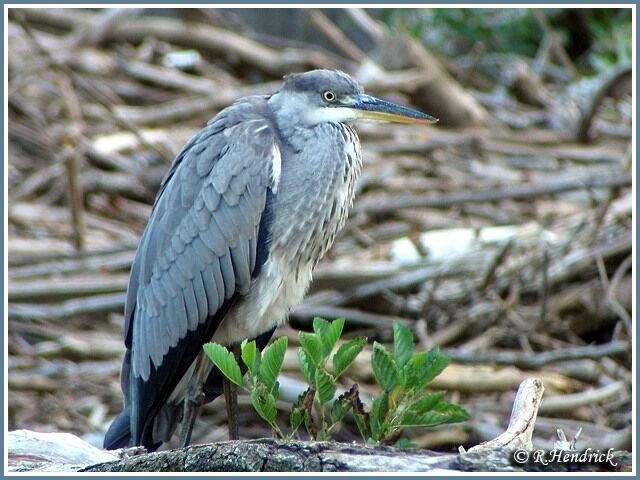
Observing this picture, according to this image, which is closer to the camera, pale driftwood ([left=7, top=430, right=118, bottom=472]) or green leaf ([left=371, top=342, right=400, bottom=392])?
green leaf ([left=371, top=342, right=400, bottom=392])

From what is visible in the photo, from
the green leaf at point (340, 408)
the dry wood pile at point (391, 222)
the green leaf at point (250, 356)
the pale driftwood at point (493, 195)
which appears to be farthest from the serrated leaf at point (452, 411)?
the pale driftwood at point (493, 195)

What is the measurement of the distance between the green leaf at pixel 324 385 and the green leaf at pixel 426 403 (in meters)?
0.22

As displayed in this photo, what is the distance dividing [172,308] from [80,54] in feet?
15.5

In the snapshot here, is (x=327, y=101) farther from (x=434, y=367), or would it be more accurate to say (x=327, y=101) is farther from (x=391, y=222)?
(x=391, y=222)

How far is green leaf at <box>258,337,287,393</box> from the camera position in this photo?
9.21 feet

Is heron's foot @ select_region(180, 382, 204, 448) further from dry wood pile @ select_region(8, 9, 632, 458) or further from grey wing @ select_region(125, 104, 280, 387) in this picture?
dry wood pile @ select_region(8, 9, 632, 458)

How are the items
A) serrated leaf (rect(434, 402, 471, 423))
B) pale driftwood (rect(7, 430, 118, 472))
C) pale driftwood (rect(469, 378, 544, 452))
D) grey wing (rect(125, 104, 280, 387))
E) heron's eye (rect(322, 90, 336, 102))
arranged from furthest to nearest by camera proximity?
heron's eye (rect(322, 90, 336, 102)), grey wing (rect(125, 104, 280, 387)), pale driftwood (rect(7, 430, 118, 472)), serrated leaf (rect(434, 402, 471, 423)), pale driftwood (rect(469, 378, 544, 452))

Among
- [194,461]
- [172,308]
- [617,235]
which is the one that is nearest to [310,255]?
[172,308]

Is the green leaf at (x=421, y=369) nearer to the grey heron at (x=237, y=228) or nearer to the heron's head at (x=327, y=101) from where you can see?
the grey heron at (x=237, y=228)

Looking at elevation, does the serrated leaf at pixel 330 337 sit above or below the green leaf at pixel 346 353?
above

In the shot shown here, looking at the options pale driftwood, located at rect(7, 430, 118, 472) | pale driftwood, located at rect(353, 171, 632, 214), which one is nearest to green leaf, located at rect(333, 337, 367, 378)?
pale driftwood, located at rect(7, 430, 118, 472)

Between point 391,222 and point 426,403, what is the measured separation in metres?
3.50

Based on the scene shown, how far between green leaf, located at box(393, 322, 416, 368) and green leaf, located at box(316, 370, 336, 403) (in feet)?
0.64

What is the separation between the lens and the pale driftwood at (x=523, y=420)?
2.77 metres
